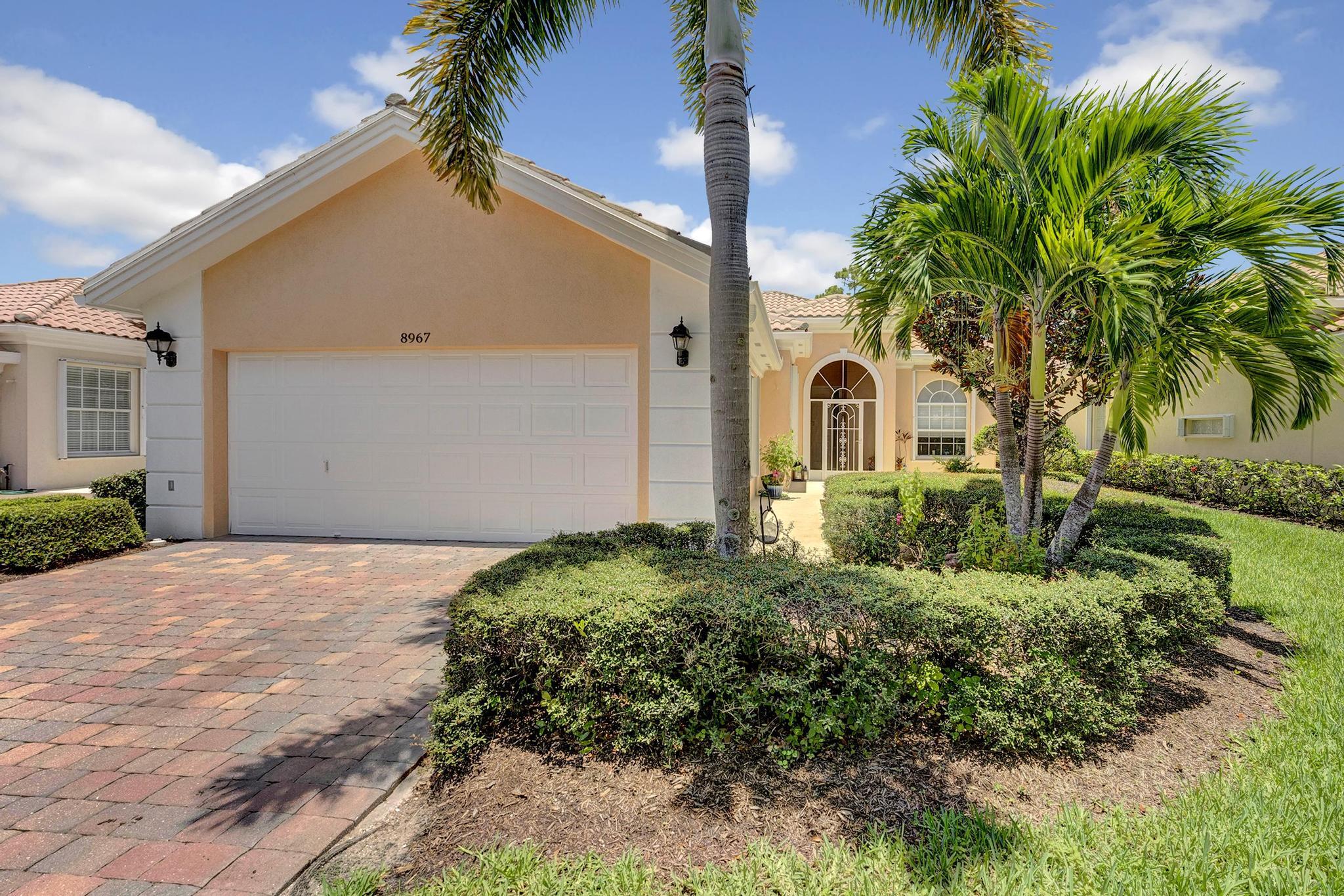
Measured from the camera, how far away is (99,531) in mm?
8438

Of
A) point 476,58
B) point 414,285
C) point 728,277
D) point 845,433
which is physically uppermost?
point 476,58

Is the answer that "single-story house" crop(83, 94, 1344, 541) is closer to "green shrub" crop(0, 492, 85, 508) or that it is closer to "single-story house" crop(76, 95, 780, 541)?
"single-story house" crop(76, 95, 780, 541)

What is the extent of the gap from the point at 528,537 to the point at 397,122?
586 cm

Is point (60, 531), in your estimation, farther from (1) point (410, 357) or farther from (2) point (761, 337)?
(2) point (761, 337)

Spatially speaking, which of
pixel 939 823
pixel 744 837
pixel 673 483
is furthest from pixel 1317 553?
pixel 744 837

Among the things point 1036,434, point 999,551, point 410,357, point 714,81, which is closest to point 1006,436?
point 1036,434

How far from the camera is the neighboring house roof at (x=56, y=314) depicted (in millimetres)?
13602

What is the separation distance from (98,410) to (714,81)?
17.7 metres

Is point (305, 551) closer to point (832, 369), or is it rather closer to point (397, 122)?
point (397, 122)

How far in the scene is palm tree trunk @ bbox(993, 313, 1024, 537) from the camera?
598 cm

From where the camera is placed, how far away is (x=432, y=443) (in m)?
9.50

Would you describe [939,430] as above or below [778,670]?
above

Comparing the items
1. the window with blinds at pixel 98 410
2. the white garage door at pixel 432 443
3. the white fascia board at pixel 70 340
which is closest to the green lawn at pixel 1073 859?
the white garage door at pixel 432 443

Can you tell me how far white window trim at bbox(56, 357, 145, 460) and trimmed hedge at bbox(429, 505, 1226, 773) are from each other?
1664cm
